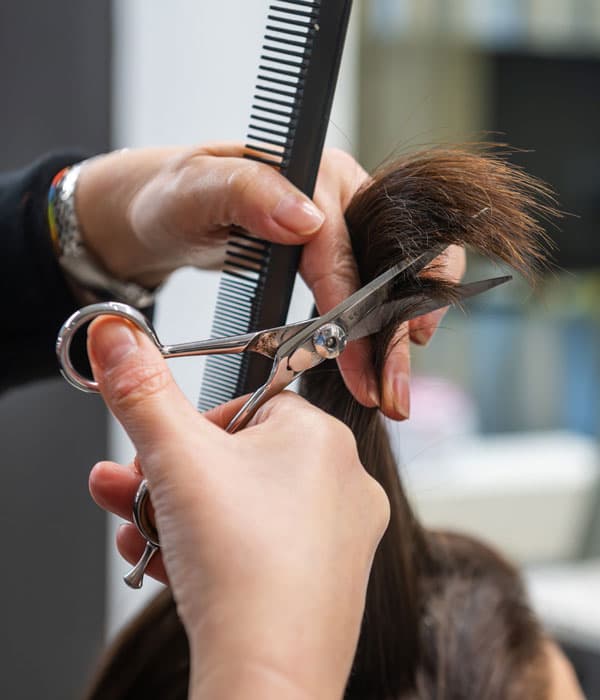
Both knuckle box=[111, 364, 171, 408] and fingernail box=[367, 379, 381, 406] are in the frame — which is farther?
fingernail box=[367, 379, 381, 406]

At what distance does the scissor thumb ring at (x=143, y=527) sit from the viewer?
53cm

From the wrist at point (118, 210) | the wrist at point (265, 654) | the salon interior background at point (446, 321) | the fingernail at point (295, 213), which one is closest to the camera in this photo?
the wrist at point (265, 654)

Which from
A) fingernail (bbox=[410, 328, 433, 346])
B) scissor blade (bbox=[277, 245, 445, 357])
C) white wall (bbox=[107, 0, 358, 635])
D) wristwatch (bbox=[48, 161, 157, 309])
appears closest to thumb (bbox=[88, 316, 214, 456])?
scissor blade (bbox=[277, 245, 445, 357])

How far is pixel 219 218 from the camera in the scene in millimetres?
681

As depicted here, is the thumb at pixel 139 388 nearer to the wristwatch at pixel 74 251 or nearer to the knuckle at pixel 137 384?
the knuckle at pixel 137 384

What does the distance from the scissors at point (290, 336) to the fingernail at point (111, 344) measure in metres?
0.02

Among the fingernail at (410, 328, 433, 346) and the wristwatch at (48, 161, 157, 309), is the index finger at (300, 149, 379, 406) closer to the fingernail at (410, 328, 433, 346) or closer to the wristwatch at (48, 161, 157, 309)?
the fingernail at (410, 328, 433, 346)

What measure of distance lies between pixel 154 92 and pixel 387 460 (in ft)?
3.39

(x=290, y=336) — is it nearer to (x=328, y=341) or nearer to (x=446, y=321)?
(x=328, y=341)

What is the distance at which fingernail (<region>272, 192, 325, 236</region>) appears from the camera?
604mm

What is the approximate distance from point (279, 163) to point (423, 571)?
0.44 meters

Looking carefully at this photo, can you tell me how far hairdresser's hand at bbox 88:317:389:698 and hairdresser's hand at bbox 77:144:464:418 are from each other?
157mm

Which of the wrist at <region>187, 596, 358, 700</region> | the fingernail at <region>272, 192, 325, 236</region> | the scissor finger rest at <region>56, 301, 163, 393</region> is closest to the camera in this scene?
the wrist at <region>187, 596, 358, 700</region>

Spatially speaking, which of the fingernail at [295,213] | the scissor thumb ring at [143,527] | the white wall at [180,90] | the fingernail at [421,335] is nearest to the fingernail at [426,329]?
the fingernail at [421,335]
